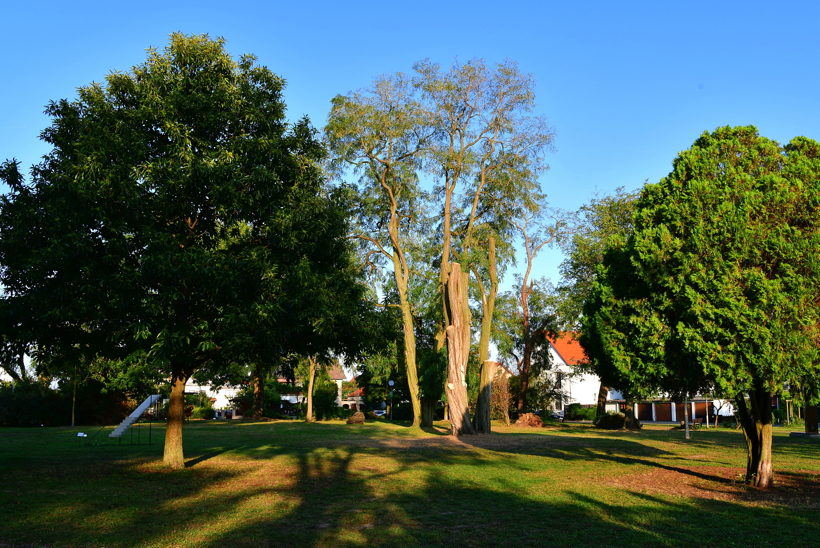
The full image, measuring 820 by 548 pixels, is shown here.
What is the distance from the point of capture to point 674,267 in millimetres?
12992

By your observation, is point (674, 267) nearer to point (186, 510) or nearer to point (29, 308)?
point (186, 510)

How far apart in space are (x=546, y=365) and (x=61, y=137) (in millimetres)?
40929

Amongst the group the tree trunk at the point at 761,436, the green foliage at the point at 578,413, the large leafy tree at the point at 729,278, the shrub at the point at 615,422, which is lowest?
the green foliage at the point at 578,413

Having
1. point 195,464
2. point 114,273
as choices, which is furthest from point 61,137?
point 195,464

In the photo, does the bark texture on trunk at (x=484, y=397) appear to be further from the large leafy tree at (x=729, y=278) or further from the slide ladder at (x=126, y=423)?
the large leafy tree at (x=729, y=278)

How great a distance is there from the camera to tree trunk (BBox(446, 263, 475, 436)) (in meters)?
29.8

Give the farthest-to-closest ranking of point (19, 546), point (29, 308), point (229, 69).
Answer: point (229, 69) → point (29, 308) → point (19, 546)

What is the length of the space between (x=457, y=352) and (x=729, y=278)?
60.1 ft

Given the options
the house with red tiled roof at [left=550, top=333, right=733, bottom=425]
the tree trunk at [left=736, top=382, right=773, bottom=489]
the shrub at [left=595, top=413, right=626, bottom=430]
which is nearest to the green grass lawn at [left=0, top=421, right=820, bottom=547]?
the tree trunk at [left=736, top=382, right=773, bottom=489]

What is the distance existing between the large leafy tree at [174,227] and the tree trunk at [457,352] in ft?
45.6

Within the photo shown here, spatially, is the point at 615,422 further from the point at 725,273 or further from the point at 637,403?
the point at 725,273

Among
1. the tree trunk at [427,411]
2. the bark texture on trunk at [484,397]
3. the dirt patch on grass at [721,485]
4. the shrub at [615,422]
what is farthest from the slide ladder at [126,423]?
the shrub at [615,422]

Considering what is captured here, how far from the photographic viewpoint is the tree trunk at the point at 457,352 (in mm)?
29766

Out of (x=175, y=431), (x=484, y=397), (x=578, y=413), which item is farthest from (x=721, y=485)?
(x=578, y=413)
